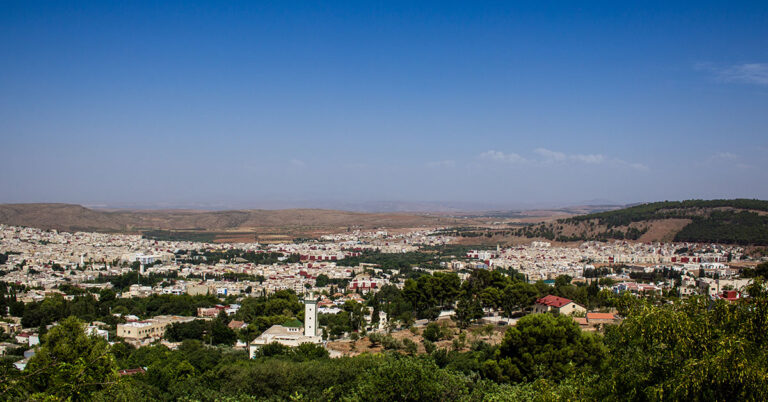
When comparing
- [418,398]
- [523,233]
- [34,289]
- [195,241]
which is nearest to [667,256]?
[523,233]

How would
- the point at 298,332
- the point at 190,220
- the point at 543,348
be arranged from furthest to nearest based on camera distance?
the point at 190,220, the point at 298,332, the point at 543,348

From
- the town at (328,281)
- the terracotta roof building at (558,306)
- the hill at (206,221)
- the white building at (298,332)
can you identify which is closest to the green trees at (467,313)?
the town at (328,281)

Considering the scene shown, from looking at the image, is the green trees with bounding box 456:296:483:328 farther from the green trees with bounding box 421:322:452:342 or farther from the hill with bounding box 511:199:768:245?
the hill with bounding box 511:199:768:245

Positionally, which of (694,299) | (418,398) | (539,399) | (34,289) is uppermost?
(694,299)

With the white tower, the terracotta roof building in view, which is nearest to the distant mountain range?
the terracotta roof building

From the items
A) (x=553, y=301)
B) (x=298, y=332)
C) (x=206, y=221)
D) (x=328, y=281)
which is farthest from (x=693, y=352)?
(x=206, y=221)

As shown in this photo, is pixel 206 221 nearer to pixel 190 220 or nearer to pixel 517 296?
pixel 190 220

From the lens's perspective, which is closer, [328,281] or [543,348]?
[543,348]

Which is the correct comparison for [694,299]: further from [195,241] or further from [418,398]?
[195,241]
